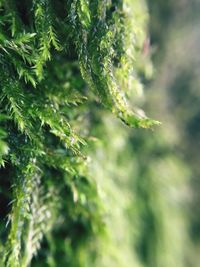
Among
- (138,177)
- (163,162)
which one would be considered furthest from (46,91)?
(163,162)

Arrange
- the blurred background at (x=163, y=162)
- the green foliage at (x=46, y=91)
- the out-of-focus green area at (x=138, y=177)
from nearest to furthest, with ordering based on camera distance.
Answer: the green foliage at (x=46, y=91), the out-of-focus green area at (x=138, y=177), the blurred background at (x=163, y=162)

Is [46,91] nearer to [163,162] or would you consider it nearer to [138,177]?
[138,177]

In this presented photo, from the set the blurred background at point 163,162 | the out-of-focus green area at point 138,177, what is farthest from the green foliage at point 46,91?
the blurred background at point 163,162

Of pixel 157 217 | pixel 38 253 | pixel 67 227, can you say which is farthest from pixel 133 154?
Answer: pixel 38 253

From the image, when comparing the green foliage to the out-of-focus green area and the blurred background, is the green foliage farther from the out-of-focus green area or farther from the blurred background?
the blurred background

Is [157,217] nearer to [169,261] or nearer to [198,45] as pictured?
[169,261]

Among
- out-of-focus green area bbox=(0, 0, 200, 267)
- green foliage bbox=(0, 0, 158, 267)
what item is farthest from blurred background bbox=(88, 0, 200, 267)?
green foliage bbox=(0, 0, 158, 267)

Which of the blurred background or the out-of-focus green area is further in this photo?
the blurred background

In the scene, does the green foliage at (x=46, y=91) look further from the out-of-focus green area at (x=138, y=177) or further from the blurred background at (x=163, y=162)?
the blurred background at (x=163, y=162)
